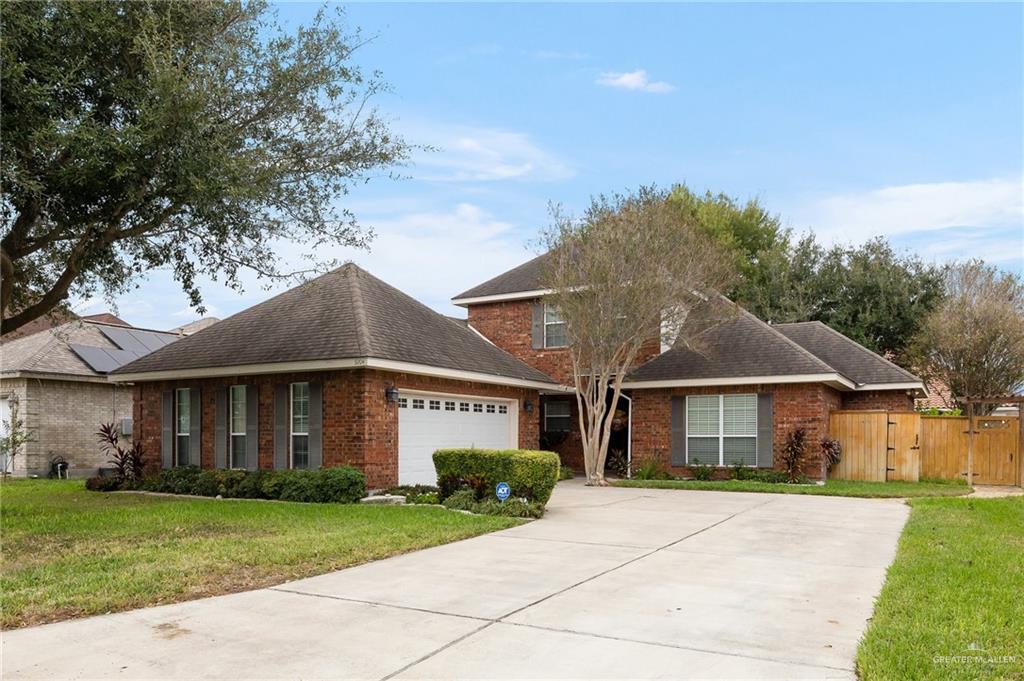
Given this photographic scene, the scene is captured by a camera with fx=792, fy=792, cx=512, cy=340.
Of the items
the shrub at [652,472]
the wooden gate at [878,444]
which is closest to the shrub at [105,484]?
the shrub at [652,472]

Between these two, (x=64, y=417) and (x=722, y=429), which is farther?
(x=64, y=417)

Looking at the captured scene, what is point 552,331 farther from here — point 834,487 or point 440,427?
point 834,487

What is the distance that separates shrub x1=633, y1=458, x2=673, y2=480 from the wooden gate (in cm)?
422

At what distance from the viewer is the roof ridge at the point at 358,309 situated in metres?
14.9

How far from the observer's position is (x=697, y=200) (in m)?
37.7

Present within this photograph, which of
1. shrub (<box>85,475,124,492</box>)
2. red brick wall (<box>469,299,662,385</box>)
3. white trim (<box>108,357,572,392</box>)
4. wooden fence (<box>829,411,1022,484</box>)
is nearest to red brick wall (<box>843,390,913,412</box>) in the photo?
wooden fence (<box>829,411,1022,484</box>)

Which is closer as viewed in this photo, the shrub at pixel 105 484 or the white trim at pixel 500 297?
the shrub at pixel 105 484

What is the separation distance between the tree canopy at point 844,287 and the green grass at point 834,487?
13.6m

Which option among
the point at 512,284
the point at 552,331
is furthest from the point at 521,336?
the point at 512,284

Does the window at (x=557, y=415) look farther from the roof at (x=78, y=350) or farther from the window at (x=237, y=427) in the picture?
the roof at (x=78, y=350)

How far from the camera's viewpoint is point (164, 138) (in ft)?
34.9

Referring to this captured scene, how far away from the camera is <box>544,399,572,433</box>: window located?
22875mm

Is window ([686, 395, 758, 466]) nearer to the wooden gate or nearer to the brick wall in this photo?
the wooden gate

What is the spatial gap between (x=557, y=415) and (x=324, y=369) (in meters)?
9.38
